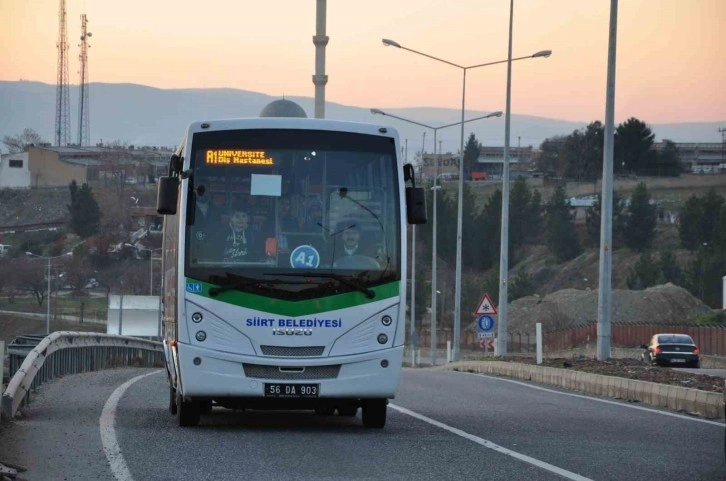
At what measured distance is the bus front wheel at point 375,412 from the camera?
1464 centimetres

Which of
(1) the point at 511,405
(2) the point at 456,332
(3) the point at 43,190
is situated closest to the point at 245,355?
(1) the point at 511,405

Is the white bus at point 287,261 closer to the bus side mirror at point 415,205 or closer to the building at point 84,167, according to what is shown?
the bus side mirror at point 415,205

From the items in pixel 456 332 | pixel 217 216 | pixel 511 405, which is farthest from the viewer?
pixel 456 332

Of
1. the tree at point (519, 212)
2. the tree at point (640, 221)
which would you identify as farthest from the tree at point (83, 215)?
the tree at point (640, 221)

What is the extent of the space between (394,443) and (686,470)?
9.83 feet

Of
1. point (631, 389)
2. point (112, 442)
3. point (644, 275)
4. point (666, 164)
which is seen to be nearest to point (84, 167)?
point (644, 275)

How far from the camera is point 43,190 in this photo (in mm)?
125125

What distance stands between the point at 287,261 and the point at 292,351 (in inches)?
36.5

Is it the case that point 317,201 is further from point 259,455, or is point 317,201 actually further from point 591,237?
point 591,237

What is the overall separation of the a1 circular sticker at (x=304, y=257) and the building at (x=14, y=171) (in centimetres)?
12469

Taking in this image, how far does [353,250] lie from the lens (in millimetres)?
14234

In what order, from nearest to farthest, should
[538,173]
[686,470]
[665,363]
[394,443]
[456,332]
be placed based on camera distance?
[686,470], [394,443], [665,363], [456,332], [538,173]

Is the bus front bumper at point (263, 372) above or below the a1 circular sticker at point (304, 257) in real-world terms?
below

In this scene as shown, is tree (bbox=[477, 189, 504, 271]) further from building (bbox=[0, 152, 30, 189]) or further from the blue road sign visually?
the blue road sign
